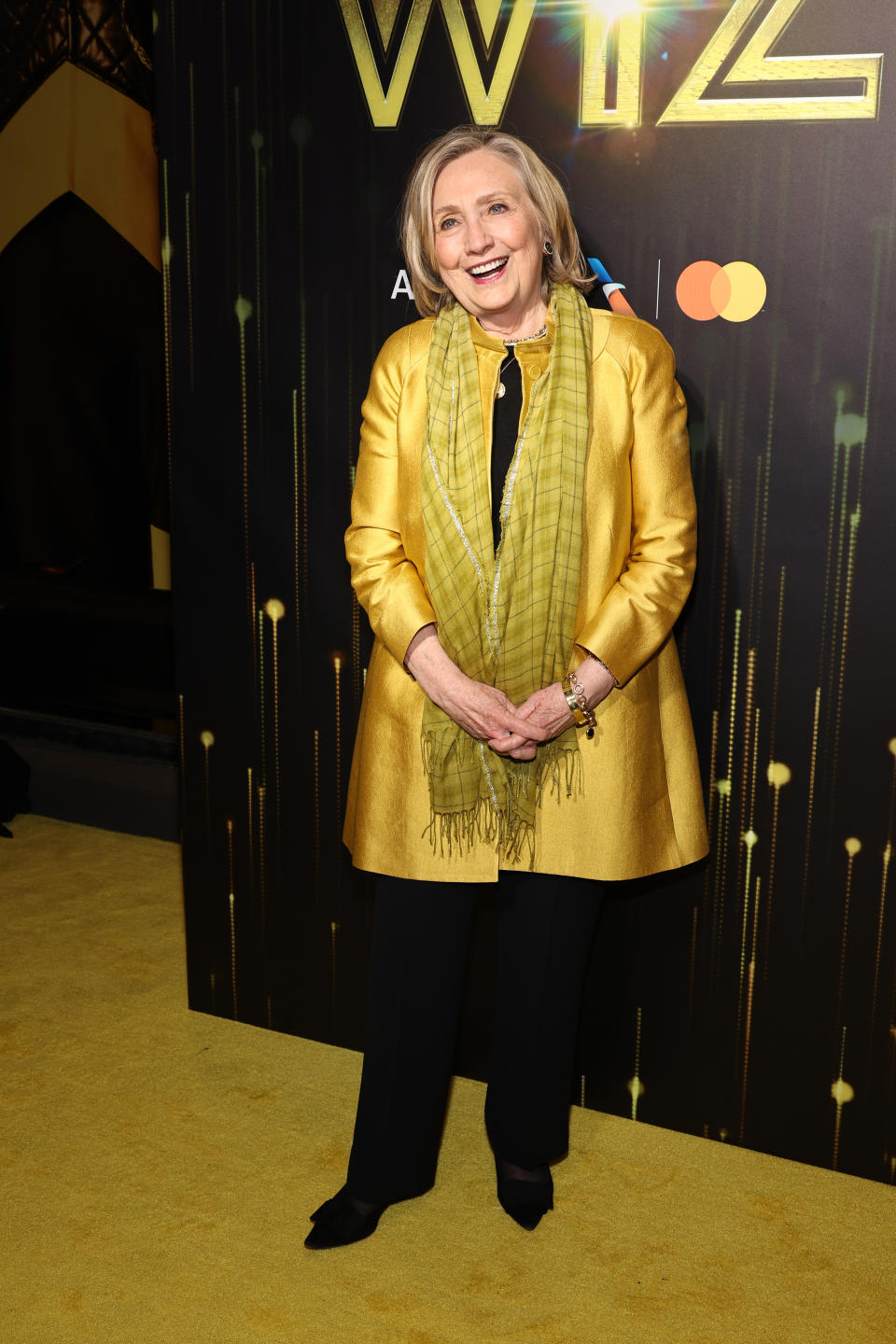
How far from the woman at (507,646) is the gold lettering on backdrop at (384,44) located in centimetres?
30

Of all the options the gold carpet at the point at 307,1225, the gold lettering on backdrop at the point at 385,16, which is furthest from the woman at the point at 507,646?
the gold lettering on backdrop at the point at 385,16

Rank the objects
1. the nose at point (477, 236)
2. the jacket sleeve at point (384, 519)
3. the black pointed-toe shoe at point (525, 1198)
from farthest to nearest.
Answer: the black pointed-toe shoe at point (525, 1198) → the jacket sleeve at point (384, 519) → the nose at point (477, 236)

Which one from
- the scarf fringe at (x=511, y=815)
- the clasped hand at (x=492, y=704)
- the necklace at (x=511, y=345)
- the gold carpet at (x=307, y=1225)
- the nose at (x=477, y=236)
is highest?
the nose at (x=477, y=236)

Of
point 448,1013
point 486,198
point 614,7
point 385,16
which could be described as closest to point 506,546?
point 486,198

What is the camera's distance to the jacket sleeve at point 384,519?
2211 mm

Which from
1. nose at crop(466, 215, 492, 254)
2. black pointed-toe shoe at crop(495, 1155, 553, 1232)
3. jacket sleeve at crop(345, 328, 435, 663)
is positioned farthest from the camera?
black pointed-toe shoe at crop(495, 1155, 553, 1232)

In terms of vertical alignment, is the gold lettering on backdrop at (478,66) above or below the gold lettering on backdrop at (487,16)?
below

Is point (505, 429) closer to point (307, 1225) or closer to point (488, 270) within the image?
point (488, 270)

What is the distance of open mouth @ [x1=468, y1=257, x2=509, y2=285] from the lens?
2125 mm

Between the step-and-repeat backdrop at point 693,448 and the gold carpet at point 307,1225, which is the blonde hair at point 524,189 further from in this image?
the gold carpet at point 307,1225

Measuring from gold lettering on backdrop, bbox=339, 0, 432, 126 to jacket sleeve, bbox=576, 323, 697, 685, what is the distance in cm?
72

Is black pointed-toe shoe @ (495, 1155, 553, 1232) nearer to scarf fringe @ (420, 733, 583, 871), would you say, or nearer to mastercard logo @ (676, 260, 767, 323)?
scarf fringe @ (420, 733, 583, 871)

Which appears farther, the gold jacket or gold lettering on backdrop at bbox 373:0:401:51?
gold lettering on backdrop at bbox 373:0:401:51

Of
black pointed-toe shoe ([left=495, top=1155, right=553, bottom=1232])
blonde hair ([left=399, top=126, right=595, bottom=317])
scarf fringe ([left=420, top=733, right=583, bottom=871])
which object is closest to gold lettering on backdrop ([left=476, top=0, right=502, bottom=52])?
blonde hair ([left=399, top=126, right=595, bottom=317])
